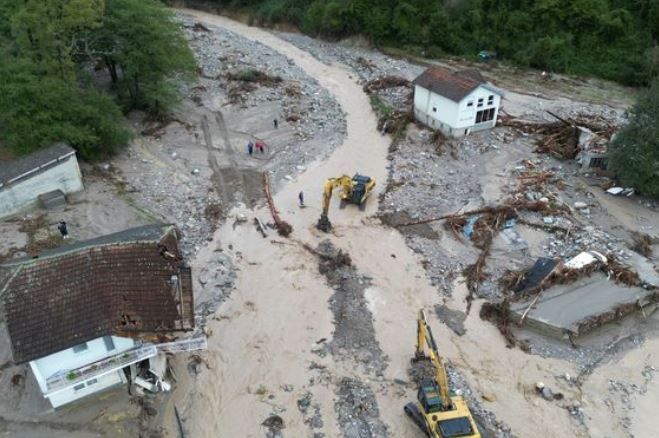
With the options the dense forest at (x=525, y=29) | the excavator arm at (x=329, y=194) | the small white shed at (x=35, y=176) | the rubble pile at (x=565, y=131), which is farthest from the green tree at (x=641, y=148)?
the small white shed at (x=35, y=176)

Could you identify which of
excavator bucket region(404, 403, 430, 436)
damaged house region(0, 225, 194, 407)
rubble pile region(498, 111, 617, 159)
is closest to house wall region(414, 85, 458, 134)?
rubble pile region(498, 111, 617, 159)

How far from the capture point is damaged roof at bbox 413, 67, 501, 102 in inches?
1506

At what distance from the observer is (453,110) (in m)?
39.0

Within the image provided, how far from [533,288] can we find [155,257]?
17.6 m

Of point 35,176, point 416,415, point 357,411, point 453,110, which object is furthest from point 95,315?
point 453,110

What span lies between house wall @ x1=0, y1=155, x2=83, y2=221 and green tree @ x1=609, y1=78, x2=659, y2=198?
3317 centimetres

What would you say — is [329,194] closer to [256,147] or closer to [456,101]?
[256,147]

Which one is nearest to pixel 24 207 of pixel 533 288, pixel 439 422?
pixel 439 422

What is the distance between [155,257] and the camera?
21.4m

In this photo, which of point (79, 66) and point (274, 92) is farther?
point (274, 92)

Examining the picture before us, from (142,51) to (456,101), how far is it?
2262 centimetres

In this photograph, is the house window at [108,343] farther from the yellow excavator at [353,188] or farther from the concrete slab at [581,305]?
the concrete slab at [581,305]

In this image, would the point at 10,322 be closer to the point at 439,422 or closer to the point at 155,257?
the point at 155,257

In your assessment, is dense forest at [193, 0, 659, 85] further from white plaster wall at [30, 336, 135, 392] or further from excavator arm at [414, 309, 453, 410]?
white plaster wall at [30, 336, 135, 392]
